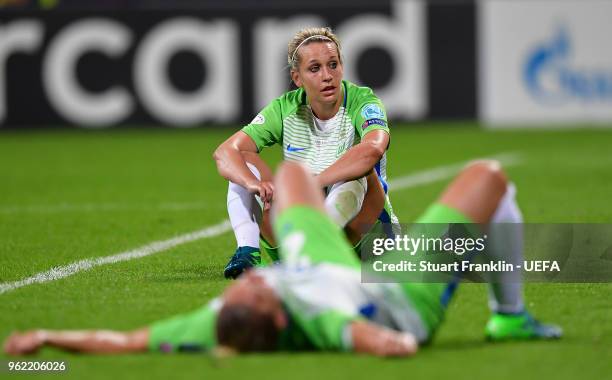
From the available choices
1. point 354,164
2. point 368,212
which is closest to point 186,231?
point 368,212

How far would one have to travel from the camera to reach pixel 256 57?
1970cm

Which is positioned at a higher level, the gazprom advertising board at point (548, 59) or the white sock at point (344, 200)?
the white sock at point (344, 200)

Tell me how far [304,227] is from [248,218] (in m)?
2.33

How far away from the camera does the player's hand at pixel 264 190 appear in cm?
651

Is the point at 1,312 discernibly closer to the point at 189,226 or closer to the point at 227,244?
the point at 227,244

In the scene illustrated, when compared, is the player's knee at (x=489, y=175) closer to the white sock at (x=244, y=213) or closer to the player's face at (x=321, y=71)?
the player's face at (x=321, y=71)

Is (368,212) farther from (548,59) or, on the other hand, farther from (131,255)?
(548,59)

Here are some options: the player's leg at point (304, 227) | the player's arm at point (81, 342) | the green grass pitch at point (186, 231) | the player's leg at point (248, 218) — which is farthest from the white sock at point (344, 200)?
the player's arm at point (81, 342)

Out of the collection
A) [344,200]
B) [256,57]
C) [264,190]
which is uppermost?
[264,190]

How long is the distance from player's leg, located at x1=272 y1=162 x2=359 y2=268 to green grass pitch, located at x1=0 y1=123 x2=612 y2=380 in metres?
0.38

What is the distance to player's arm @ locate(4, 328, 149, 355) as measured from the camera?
4660 mm

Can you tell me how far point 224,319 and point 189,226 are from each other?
5.17m

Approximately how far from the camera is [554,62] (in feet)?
63.9

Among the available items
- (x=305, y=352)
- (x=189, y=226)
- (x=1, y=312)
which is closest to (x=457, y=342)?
(x=305, y=352)
